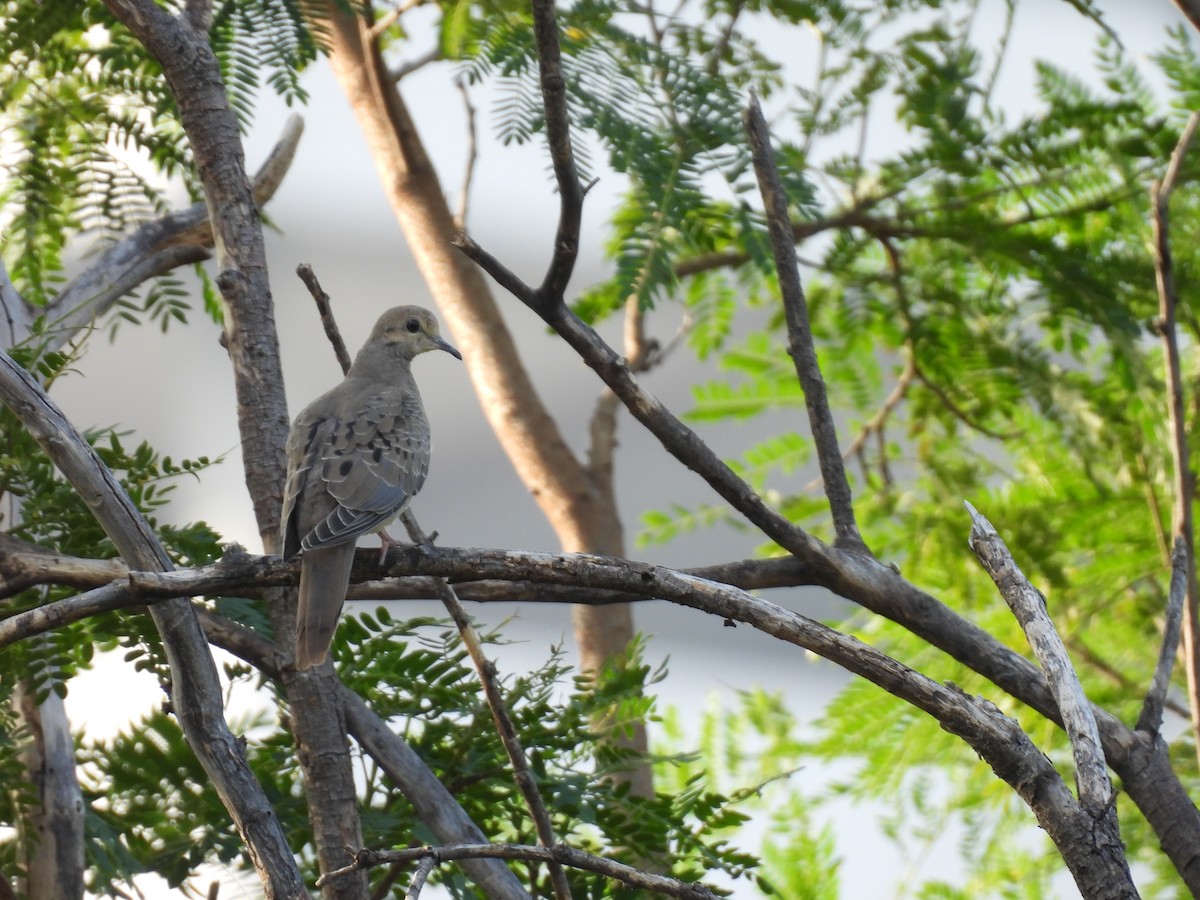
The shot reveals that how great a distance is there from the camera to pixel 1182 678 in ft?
13.1

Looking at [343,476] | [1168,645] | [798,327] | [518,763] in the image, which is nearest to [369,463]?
[343,476]

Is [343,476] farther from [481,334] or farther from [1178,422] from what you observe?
[481,334]

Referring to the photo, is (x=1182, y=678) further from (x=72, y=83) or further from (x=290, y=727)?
(x=72, y=83)

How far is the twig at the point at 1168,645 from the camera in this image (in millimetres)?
2348

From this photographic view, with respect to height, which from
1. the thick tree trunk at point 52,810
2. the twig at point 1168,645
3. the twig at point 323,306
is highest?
the twig at point 323,306

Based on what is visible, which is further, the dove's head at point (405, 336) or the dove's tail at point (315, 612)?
the dove's head at point (405, 336)

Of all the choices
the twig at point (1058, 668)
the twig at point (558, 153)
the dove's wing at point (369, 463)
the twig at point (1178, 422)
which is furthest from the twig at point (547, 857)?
the twig at point (1178, 422)

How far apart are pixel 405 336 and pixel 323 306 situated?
1130 mm

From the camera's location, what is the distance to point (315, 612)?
2.29 meters

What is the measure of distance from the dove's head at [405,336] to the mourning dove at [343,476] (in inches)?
3.5

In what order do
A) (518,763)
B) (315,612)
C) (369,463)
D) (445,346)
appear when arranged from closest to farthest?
(518,763)
(315,612)
(369,463)
(445,346)

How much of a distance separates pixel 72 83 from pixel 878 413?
286cm

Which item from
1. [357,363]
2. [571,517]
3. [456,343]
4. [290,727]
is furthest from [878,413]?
[290,727]

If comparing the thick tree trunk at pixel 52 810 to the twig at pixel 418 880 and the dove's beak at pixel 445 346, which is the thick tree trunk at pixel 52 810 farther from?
the dove's beak at pixel 445 346
